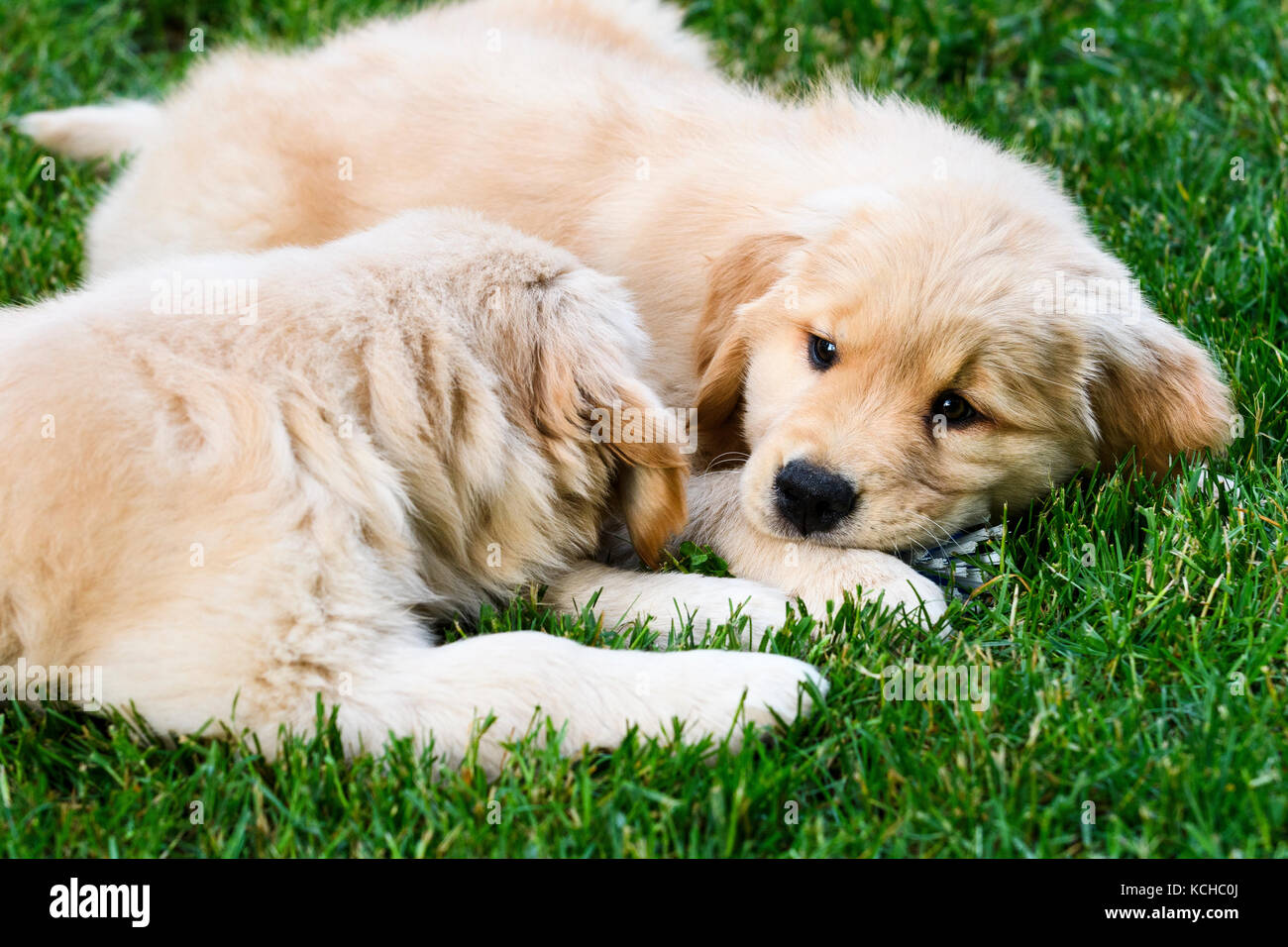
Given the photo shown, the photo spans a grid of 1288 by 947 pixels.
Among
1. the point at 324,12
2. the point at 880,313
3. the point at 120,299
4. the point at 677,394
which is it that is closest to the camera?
the point at 120,299

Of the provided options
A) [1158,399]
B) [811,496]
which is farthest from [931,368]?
[1158,399]

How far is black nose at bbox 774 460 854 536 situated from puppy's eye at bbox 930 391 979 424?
0.30 m

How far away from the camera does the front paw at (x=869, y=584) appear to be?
280 centimetres

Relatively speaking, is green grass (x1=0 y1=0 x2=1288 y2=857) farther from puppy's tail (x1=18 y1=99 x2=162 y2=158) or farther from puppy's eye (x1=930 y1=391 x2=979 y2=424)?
puppy's tail (x1=18 y1=99 x2=162 y2=158)

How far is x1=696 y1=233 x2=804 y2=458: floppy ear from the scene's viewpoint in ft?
10.6

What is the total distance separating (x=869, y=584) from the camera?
9.41 feet

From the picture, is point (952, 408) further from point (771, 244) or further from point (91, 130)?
point (91, 130)

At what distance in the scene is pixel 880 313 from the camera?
296cm

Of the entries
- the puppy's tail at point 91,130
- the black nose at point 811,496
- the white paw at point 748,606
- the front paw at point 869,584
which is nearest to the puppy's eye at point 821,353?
the black nose at point 811,496

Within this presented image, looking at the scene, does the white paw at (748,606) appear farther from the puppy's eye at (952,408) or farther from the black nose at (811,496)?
the puppy's eye at (952,408)
